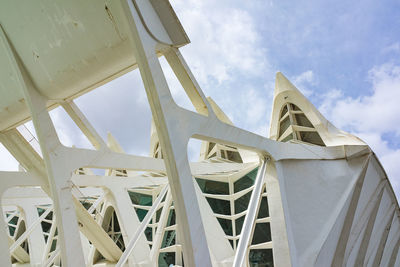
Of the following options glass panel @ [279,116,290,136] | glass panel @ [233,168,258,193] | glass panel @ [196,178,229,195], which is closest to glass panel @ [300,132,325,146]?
glass panel @ [279,116,290,136]

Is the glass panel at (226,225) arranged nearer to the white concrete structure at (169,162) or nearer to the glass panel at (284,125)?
the white concrete structure at (169,162)

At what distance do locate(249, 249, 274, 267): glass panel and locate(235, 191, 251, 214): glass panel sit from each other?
96.7 inches

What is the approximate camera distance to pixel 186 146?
480cm

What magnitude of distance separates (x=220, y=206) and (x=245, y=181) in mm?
1717

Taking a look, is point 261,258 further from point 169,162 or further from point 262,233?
→ point 169,162

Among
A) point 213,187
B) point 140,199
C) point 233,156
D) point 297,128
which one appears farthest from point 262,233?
point 233,156

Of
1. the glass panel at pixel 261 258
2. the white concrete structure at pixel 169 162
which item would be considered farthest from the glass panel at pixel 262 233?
the glass panel at pixel 261 258

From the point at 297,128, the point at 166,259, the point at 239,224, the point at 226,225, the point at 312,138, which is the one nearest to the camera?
the point at 239,224

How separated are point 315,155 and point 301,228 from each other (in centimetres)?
306

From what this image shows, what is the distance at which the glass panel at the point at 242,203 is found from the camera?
41.4 feet

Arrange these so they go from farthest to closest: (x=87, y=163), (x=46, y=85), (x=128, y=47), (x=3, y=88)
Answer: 1. (x=87, y=163)
2. (x=3, y=88)
3. (x=46, y=85)
4. (x=128, y=47)

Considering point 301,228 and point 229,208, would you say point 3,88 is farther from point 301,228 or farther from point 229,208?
point 229,208

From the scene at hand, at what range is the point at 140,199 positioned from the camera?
1709 centimetres

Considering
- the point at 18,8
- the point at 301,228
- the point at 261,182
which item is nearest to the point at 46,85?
the point at 18,8
